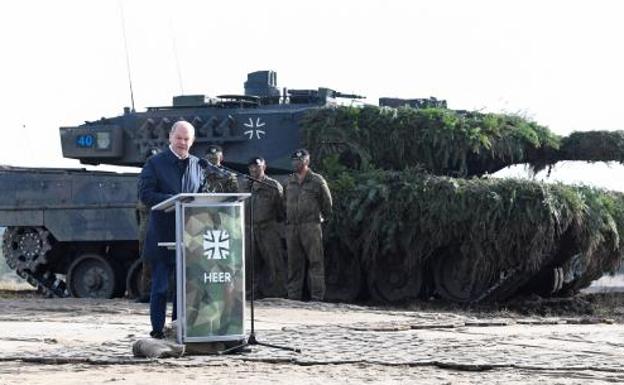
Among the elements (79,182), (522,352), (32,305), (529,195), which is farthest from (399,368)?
(79,182)

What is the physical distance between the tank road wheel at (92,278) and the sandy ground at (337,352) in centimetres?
585

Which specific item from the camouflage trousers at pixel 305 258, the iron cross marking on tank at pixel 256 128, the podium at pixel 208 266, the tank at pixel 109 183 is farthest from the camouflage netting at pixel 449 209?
the podium at pixel 208 266

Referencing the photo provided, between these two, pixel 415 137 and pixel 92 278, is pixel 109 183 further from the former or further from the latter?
pixel 415 137

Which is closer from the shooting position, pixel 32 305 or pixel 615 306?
pixel 32 305

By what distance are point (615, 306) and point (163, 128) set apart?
6.96m

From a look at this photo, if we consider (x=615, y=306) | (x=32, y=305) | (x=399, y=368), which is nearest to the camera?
(x=399, y=368)

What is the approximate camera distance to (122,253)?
2053cm

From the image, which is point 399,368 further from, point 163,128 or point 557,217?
point 163,128

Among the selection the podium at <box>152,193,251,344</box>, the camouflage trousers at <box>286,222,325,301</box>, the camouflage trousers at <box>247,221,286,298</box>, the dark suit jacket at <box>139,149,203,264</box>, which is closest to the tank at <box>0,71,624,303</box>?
the camouflage trousers at <box>247,221,286,298</box>

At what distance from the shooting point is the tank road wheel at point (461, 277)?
18.3 metres

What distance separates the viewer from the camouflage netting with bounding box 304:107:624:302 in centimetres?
1783

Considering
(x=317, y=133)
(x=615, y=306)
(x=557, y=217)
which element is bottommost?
(x=615, y=306)

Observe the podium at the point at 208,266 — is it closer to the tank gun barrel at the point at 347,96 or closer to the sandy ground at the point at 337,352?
the sandy ground at the point at 337,352

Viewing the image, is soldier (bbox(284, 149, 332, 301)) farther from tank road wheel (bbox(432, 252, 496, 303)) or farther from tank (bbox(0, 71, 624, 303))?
tank road wheel (bbox(432, 252, 496, 303))
